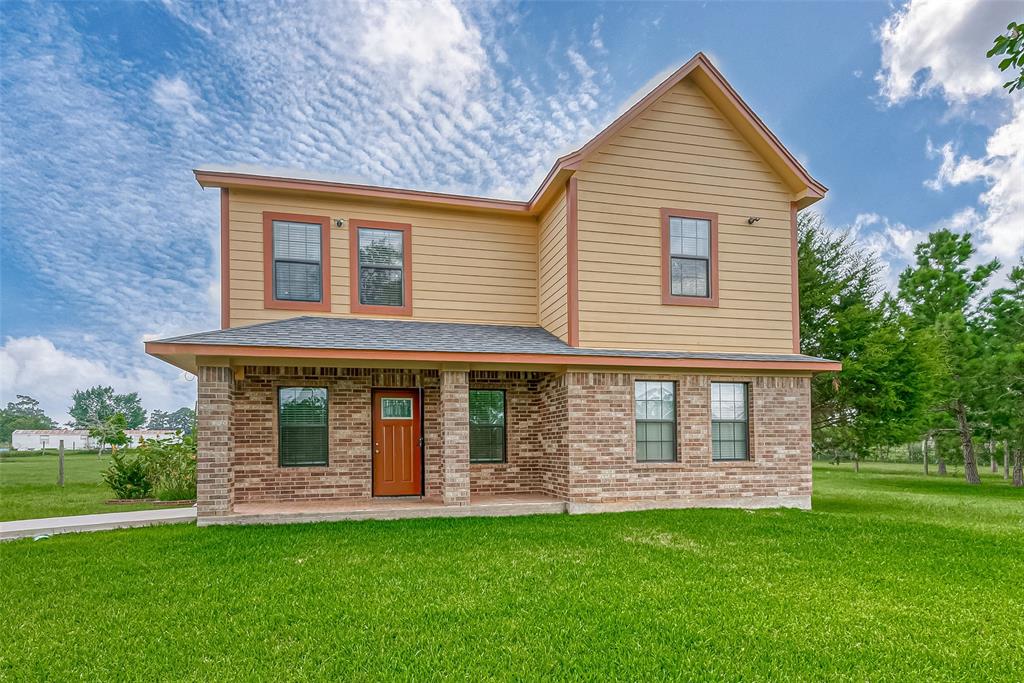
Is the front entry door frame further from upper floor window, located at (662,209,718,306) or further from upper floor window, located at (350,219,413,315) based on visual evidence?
upper floor window, located at (662,209,718,306)

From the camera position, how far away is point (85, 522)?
866 centimetres

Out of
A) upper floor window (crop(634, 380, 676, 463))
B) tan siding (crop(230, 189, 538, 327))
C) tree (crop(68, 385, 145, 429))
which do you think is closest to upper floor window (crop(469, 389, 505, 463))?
tan siding (crop(230, 189, 538, 327))

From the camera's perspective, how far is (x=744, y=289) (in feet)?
35.7

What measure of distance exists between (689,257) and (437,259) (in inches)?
181

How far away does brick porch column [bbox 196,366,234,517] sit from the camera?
8.49 m

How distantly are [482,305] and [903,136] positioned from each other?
23872 millimetres

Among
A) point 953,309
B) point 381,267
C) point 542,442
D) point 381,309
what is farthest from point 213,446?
point 953,309

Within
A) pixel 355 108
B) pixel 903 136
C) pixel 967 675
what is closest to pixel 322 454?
pixel 967 675

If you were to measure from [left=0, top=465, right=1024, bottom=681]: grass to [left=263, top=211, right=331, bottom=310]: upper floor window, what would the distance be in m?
3.91

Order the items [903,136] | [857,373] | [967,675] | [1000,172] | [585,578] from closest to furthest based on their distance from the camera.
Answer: [967,675], [585,578], [857,373], [1000,172], [903,136]

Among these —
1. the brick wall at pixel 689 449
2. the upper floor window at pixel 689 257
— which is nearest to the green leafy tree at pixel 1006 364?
the brick wall at pixel 689 449

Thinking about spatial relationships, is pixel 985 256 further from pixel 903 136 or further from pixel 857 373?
pixel 857 373

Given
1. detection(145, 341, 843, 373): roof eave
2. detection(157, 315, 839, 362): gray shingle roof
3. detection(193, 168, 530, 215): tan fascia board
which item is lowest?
detection(145, 341, 843, 373): roof eave

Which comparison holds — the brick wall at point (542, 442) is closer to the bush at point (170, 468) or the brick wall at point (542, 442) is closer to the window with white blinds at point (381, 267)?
the window with white blinds at point (381, 267)
